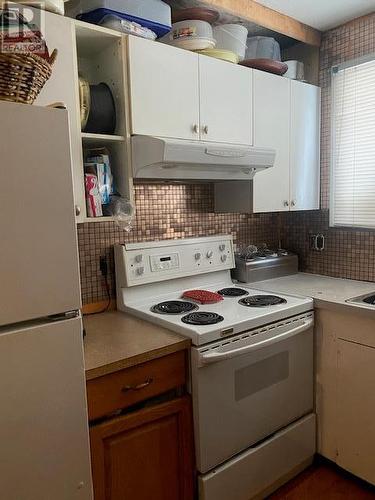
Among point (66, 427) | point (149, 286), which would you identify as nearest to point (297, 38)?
point (149, 286)

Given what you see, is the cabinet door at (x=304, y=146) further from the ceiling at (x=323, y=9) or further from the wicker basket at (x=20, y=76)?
the wicker basket at (x=20, y=76)

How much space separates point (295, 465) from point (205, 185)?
1.58 m

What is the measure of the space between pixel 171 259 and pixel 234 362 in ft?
2.21

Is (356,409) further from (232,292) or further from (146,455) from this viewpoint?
(146,455)

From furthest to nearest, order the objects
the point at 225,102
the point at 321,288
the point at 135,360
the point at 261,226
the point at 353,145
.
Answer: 1. the point at 261,226
2. the point at 353,145
3. the point at 321,288
4. the point at 225,102
5. the point at 135,360

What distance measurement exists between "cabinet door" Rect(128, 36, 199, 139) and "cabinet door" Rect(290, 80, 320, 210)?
29.1 inches

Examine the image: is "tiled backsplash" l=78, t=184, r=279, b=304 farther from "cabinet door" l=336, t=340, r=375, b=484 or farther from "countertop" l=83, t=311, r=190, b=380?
"cabinet door" l=336, t=340, r=375, b=484

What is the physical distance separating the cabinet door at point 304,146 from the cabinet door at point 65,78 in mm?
1299

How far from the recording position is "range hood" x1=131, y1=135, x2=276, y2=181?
160cm

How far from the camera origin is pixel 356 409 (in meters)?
1.82

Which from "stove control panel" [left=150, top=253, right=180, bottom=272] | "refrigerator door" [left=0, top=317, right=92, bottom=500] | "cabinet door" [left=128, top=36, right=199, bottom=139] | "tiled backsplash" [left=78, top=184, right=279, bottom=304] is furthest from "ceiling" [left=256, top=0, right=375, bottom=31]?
"refrigerator door" [left=0, top=317, right=92, bottom=500]

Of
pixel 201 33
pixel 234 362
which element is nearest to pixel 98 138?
pixel 201 33

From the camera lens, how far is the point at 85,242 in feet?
6.21

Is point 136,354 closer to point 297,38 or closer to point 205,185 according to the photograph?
point 205,185
